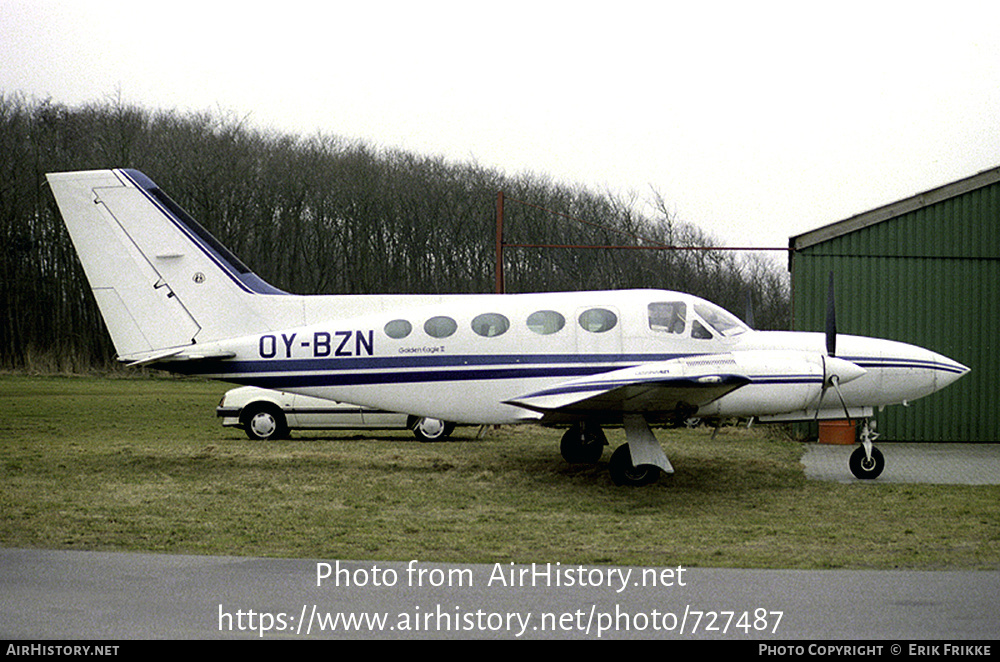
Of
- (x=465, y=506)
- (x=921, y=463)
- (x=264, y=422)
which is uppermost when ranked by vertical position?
(x=264, y=422)

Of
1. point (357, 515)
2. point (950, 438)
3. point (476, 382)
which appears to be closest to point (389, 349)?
point (476, 382)

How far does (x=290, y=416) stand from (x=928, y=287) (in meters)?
13.7

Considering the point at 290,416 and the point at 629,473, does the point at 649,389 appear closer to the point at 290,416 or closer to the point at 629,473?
the point at 629,473

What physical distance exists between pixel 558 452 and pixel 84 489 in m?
8.32

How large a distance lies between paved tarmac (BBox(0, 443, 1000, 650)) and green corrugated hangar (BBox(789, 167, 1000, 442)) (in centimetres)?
1321

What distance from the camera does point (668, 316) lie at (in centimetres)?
1436

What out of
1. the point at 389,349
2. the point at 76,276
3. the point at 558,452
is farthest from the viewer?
the point at 76,276

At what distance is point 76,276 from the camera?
48.4 m

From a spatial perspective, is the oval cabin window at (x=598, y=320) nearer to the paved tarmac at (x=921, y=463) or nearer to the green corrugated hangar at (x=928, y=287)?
the paved tarmac at (x=921, y=463)

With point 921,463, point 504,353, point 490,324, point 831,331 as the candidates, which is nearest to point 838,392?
point 831,331

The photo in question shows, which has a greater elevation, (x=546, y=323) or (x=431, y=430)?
(x=546, y=323)

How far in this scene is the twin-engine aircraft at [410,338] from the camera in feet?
47.1

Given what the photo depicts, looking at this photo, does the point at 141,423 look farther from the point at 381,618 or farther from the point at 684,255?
the point at 684,255

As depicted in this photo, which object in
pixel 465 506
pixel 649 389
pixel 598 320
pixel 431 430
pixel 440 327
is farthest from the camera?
pixel 431 430
